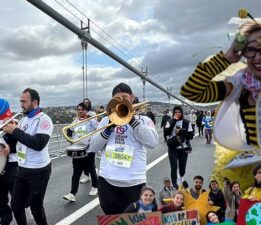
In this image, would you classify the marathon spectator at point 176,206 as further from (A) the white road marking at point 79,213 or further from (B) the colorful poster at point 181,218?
(A) the white road marking at point 79,213

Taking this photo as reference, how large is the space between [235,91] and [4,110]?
3.66 meters

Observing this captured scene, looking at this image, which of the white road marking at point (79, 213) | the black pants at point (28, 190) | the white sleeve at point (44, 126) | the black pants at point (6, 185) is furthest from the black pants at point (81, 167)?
the white sleeve at point (44, 126)

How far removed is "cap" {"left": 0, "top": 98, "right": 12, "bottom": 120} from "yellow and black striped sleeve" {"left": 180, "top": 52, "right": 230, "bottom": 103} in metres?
3.49

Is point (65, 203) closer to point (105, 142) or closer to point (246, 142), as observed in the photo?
point (105, 142)

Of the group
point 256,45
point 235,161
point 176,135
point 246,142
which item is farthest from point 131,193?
point 176,135

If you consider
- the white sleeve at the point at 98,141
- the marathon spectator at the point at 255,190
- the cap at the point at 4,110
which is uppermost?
the cap at the point at 4,110

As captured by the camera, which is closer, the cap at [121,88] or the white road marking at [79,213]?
the cap at [121,88]

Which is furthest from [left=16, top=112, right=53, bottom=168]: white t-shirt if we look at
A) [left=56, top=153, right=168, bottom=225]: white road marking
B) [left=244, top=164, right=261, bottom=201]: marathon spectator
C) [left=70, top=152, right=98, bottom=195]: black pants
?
[left=244, top=164, right=261, bottom=201]: marathon spectator

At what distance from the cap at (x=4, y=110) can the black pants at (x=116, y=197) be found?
67.1 inches

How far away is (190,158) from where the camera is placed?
13.5 meters

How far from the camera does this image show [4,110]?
17.1 ft

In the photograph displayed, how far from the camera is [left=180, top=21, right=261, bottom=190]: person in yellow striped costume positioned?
1.95 metres

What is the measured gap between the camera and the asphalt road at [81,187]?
20.3 feet

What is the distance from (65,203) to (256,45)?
571cm
